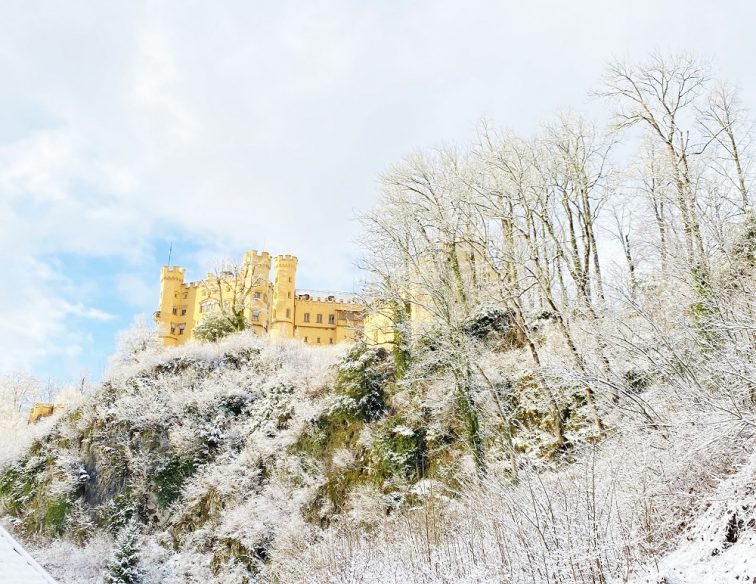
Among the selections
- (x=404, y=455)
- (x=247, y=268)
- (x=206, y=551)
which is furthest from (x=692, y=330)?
(x=247, y=268)

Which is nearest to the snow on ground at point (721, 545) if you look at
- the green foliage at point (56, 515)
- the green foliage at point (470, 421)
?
the green foliage at point (470, 421)

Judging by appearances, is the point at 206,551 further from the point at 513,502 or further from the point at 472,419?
the point at 513,502

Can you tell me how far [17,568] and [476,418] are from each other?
1230 centimetres

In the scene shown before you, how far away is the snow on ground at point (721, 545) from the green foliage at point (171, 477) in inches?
865

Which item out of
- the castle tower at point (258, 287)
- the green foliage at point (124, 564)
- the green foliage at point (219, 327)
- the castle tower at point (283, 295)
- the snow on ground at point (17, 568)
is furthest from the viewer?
the castle tower at point (283, 295)

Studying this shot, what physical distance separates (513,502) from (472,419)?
31.8ft

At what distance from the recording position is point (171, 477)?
25391 millimetres

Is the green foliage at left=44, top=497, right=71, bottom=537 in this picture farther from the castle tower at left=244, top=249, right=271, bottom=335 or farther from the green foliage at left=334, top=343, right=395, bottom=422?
the castle tower at left=244, top=249, right=271, bottom=335

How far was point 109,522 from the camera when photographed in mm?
24531

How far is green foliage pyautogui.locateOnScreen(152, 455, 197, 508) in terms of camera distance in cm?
2472

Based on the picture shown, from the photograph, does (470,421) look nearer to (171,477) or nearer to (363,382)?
(363,382)

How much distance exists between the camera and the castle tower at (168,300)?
54.1 meters

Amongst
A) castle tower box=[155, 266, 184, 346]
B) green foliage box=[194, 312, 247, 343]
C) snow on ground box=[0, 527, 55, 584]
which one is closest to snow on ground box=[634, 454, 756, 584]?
snow on ground box=[0, 527, 55, 584]

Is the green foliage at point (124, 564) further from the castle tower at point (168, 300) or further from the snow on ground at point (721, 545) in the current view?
the castle tower at point (168, 300)
